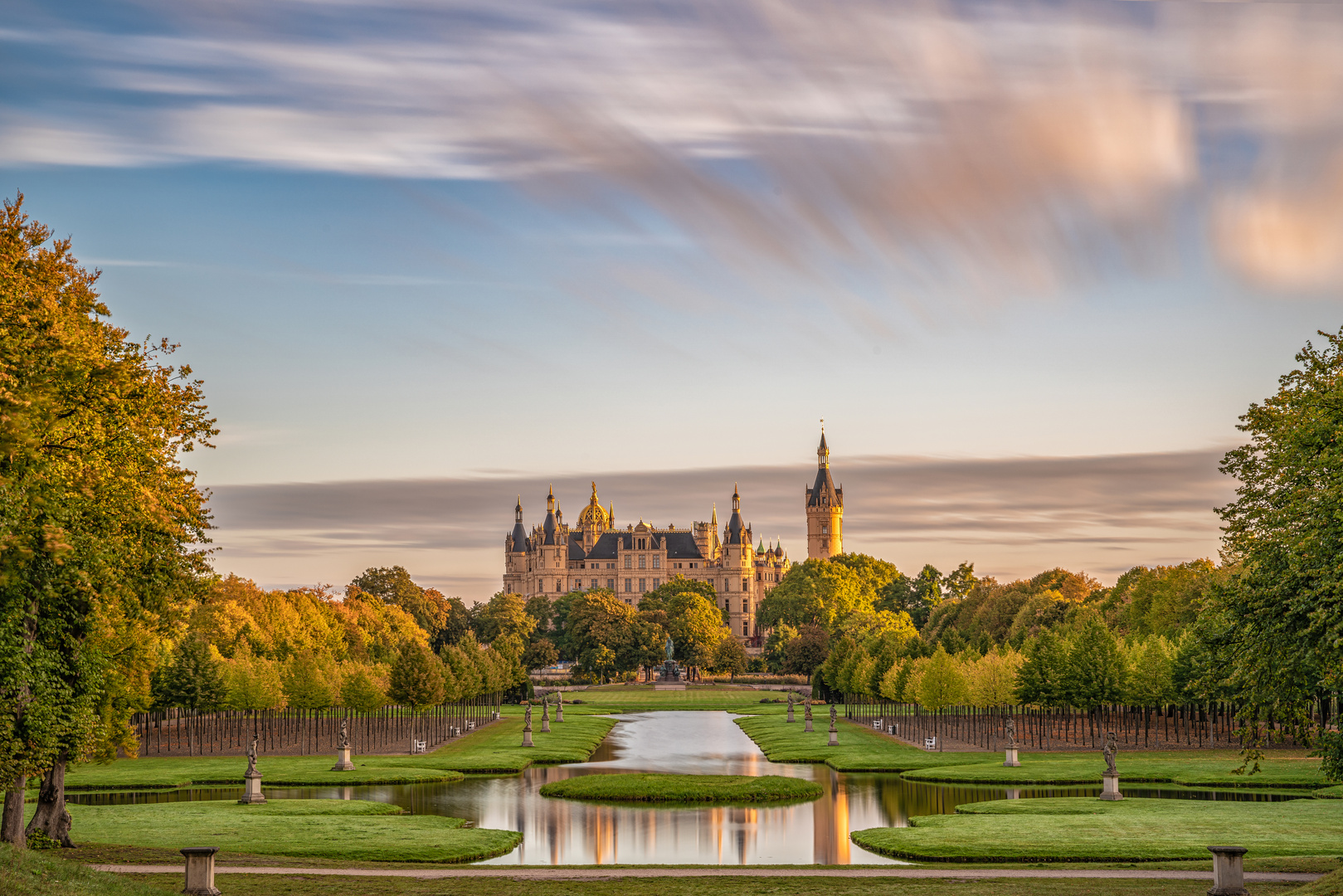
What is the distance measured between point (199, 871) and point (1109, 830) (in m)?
24.1

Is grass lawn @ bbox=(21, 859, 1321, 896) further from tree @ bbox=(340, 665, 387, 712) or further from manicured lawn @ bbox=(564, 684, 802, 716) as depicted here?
manicured lawn @ bbox=(564, 684, 802, 716)

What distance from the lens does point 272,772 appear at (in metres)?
53.3

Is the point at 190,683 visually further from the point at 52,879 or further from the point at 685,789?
the point at 52,879

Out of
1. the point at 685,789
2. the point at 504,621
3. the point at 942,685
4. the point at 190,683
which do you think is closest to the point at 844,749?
the point at 942,685

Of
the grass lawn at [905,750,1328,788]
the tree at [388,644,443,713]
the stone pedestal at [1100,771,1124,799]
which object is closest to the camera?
the stone pedestal at [1100,771,1124,799]

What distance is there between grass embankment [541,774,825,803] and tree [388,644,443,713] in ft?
75.3

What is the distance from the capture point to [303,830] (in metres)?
35.3

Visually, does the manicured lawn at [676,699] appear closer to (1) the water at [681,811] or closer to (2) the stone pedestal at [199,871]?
(1) the water at [681,811]

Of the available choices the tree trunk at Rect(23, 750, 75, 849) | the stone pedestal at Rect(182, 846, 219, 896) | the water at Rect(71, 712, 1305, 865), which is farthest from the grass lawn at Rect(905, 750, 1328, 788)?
the stone pedestal at Rect(182, 846, 219, 896)

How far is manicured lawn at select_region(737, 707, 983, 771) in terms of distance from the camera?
56562 mm

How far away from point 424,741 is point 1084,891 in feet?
155

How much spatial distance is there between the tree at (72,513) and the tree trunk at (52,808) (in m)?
0.04

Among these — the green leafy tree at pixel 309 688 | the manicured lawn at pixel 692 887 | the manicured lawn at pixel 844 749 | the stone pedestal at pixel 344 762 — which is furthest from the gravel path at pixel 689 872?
the green leafy tree at pixel 309 688

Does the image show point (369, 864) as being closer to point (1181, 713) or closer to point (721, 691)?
point (1181, 713)
